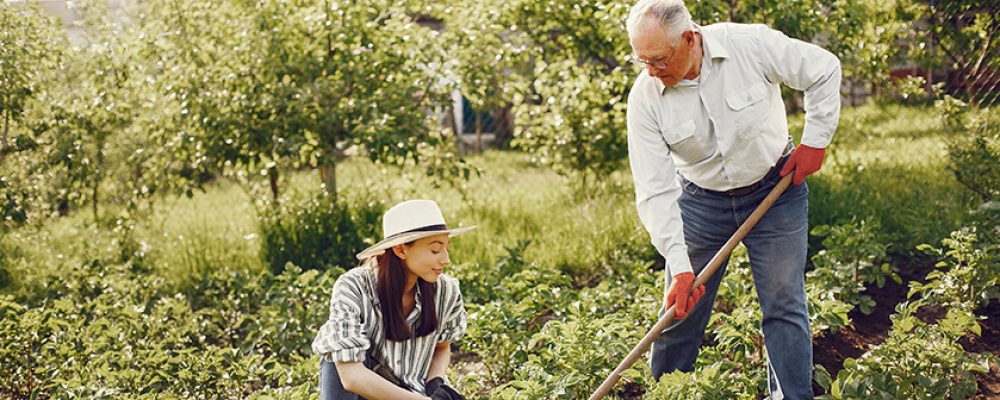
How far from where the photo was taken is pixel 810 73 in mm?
3432

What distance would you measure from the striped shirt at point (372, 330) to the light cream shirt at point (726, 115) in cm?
74

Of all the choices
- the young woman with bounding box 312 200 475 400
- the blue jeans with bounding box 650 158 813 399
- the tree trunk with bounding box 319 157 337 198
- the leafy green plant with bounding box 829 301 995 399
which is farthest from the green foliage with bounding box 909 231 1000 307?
the tree trunk with bounding box 319 157 337 198

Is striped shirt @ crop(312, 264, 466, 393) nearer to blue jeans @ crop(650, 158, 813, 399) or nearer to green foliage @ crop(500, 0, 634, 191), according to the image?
blue jeans @ crop(650, 158, 813, 399)

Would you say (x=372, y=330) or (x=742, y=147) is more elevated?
(x=742, y=147)

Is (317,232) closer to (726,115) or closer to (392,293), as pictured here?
(392,293)

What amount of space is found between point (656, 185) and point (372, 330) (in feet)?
3.43

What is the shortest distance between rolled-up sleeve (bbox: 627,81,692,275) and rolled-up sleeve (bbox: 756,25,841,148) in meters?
0.42

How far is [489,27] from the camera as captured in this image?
6742 millimetres

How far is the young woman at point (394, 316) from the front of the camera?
3.29m

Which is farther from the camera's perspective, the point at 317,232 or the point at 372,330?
the point at 317,232

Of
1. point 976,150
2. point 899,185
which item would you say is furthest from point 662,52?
point 899,185

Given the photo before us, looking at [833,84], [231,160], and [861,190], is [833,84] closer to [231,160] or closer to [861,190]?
A: [861,190]

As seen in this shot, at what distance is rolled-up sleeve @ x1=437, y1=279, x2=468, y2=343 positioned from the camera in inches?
141

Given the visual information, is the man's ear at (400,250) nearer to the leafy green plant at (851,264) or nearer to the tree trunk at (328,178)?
the leafy green plant at (851,264)
